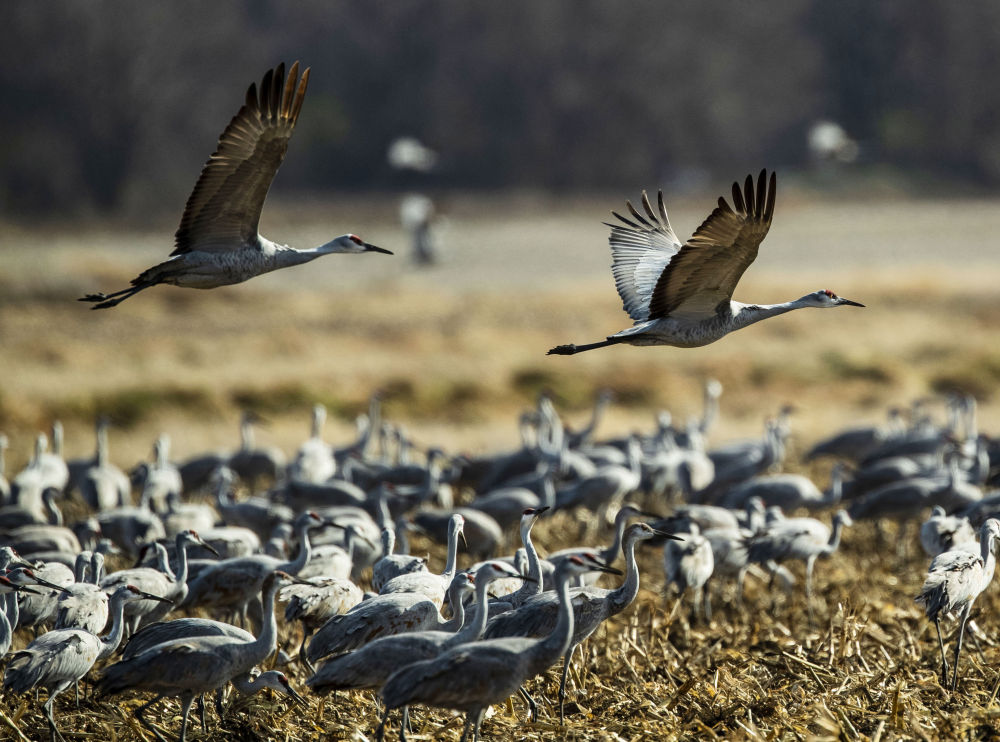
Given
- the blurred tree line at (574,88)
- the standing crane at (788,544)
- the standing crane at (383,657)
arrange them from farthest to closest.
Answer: the blurred tree line at (574,88) < the standing crane at (788,544) < the standing crane at (383,657)

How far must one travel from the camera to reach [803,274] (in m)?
24.2

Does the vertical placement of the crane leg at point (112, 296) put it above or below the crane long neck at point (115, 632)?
above

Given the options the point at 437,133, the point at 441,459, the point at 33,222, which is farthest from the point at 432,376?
the point at 437,133

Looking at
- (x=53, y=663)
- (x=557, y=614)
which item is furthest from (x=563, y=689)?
(x=53, y=663)

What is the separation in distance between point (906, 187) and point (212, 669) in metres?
41.1

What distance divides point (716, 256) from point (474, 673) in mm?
2484

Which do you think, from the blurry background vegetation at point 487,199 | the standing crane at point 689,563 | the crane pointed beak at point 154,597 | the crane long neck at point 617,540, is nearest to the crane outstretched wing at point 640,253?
the crane long neck at point 617,540

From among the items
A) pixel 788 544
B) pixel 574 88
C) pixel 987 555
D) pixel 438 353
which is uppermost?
pixel 574 88

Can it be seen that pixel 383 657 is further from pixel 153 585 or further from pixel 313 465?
pixel 313 465

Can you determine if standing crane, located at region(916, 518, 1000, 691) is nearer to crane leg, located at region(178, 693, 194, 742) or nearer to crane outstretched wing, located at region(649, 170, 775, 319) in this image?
crane outstretched wing, located at region(649, 170, 775, 319)

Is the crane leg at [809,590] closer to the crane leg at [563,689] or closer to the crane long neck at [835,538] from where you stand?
the crane long neck at [835,538]

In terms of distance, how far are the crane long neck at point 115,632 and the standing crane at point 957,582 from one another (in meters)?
3.97

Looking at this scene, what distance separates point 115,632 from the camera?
664 cm

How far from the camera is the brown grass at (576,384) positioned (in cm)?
634
